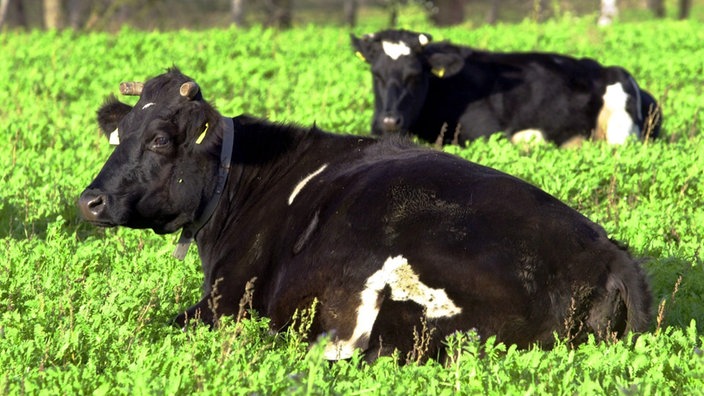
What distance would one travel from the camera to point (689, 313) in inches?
266

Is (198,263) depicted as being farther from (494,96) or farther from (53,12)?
(53,12)

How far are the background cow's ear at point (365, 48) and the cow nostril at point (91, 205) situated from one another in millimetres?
7520

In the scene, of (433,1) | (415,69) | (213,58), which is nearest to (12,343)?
(415,69)

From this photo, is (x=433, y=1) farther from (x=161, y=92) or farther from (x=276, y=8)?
(x=161, y=92)

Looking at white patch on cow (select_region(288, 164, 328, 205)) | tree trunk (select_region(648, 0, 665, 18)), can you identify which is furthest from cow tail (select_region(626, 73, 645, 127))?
tree trunk (select_region(648, 0, 665, 18))

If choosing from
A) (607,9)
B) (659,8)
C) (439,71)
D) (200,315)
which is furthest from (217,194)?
(659,8)

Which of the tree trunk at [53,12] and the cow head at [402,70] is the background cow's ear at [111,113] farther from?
the tree trunk at [53,12]

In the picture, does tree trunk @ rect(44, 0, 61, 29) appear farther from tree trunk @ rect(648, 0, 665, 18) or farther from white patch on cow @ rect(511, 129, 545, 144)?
tree trunk @ rect(648, 0, 665, 18)

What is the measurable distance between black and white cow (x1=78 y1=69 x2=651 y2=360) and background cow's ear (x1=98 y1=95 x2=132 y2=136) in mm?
13

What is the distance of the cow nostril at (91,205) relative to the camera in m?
6.91

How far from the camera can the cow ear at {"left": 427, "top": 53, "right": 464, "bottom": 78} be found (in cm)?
1353

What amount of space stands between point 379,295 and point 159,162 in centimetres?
196

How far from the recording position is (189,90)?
23.2 feet

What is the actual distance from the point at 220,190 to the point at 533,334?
2.52 m
